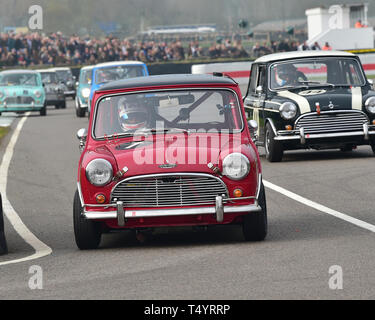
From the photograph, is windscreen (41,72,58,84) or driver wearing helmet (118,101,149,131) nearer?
driver wearing helmet (118,101,149,131)

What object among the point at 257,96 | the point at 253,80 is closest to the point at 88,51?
the point at 253,80

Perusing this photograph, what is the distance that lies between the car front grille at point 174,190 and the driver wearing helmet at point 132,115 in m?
1.02

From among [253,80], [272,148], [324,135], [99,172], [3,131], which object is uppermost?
[253,80]

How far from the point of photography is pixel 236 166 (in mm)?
A: 8617

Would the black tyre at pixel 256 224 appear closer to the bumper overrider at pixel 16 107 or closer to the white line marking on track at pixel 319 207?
the white line marking on track at pixel 319 207

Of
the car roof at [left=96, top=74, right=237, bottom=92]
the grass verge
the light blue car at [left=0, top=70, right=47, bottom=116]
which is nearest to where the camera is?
the car roof at [left=96, top=74, right=237, bottom=92]

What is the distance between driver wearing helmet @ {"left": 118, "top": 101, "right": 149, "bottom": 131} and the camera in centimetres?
950

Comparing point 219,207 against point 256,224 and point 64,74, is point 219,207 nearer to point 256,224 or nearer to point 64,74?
point 256,224

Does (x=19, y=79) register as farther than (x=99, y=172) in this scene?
Yes

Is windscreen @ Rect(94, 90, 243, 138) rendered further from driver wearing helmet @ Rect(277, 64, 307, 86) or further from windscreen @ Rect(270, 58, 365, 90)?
driver wearing helmet @ Rect(277, 64, 307, 86)

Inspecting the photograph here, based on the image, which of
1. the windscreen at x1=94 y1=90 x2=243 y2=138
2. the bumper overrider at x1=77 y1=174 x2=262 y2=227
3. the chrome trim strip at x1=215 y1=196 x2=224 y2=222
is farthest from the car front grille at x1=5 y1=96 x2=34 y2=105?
the chrome trim strip at x1=215 y1=196 x2=224 y2=222

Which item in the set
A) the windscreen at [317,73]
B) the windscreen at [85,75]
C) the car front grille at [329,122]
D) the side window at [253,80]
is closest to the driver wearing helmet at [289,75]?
the windscreen at [317,73]

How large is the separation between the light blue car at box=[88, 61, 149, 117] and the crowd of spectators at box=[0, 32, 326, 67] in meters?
19.4

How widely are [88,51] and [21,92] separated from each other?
52.4ft
